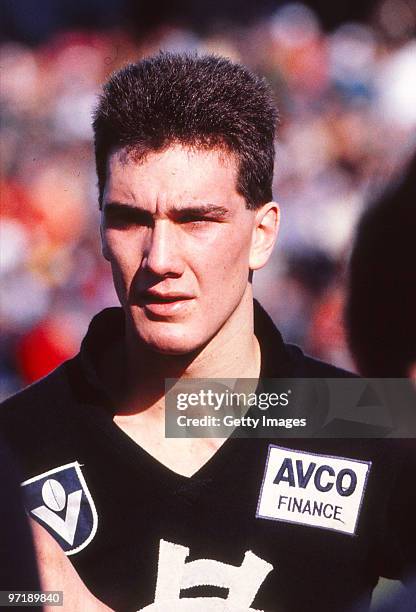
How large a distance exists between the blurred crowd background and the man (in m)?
0.44

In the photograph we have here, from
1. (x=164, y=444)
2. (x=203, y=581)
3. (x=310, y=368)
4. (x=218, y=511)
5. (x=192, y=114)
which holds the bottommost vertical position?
(x=203, y=581)

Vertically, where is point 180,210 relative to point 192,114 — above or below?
below

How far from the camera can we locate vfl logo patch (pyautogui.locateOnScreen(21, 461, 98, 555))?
4.46ft

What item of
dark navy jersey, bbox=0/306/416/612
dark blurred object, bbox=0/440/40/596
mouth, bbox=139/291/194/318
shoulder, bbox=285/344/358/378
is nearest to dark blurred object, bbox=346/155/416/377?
shoulder, bbox=285/344/358/378

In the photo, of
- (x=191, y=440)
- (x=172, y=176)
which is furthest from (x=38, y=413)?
(x=172, y=176)

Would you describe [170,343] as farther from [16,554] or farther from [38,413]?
[16,554]

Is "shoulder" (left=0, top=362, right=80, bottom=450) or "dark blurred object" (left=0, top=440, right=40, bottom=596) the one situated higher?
"shoulder" (left=0, top=362, right=80, bottom=450)

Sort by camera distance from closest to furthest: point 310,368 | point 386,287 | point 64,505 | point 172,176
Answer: point 172,176 → point 64,505 → point 310,368 → point 386,287

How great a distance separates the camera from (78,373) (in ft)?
4.79

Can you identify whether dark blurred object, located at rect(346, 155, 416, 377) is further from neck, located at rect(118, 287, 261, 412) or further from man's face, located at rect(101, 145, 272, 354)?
man's face, located at rect(101, 145, 272, 354)

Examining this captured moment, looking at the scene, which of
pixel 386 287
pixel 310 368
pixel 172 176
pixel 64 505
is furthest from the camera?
pixel 386 287

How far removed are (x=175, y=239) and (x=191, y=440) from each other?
39 centimetres

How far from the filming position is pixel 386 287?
1.79m

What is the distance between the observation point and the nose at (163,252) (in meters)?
1.28
